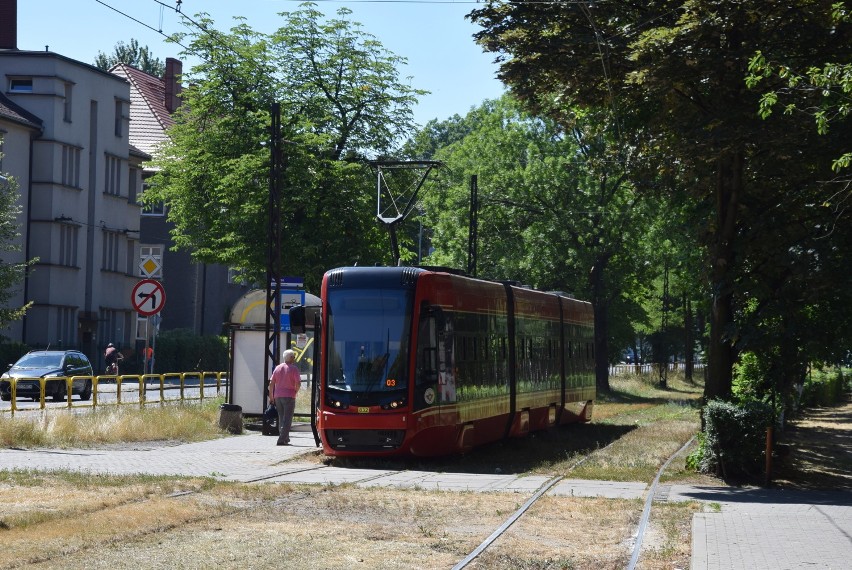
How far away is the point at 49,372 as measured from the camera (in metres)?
39.7

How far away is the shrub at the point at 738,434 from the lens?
63.1ft

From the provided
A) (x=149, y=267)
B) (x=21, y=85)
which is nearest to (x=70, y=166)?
(x=21, y=85)

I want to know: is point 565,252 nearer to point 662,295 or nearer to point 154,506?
point 662,295

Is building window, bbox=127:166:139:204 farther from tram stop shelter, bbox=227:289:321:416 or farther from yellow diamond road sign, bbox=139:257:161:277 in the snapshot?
yellow diamond road sign, bbox=139:257:161:277

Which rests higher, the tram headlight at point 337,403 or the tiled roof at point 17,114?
the tiled roof at point 17,114

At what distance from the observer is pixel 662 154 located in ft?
76.8

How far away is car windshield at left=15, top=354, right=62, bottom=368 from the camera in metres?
40.3

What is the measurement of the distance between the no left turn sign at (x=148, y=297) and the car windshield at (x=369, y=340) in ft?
Answer: 15.5

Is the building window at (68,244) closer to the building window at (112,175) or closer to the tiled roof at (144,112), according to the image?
the building window at (112,175)

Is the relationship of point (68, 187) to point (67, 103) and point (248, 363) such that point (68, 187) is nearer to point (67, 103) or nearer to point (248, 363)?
point (67, 103)

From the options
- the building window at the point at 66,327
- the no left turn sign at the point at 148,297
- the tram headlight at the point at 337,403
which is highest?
the building window at the point at 66,327

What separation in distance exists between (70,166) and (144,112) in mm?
15423

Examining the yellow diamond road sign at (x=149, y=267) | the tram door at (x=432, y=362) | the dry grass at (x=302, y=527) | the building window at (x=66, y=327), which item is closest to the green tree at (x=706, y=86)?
the dry grass at (x=302, y=527)

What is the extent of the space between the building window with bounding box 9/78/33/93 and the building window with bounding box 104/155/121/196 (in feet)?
18.4
